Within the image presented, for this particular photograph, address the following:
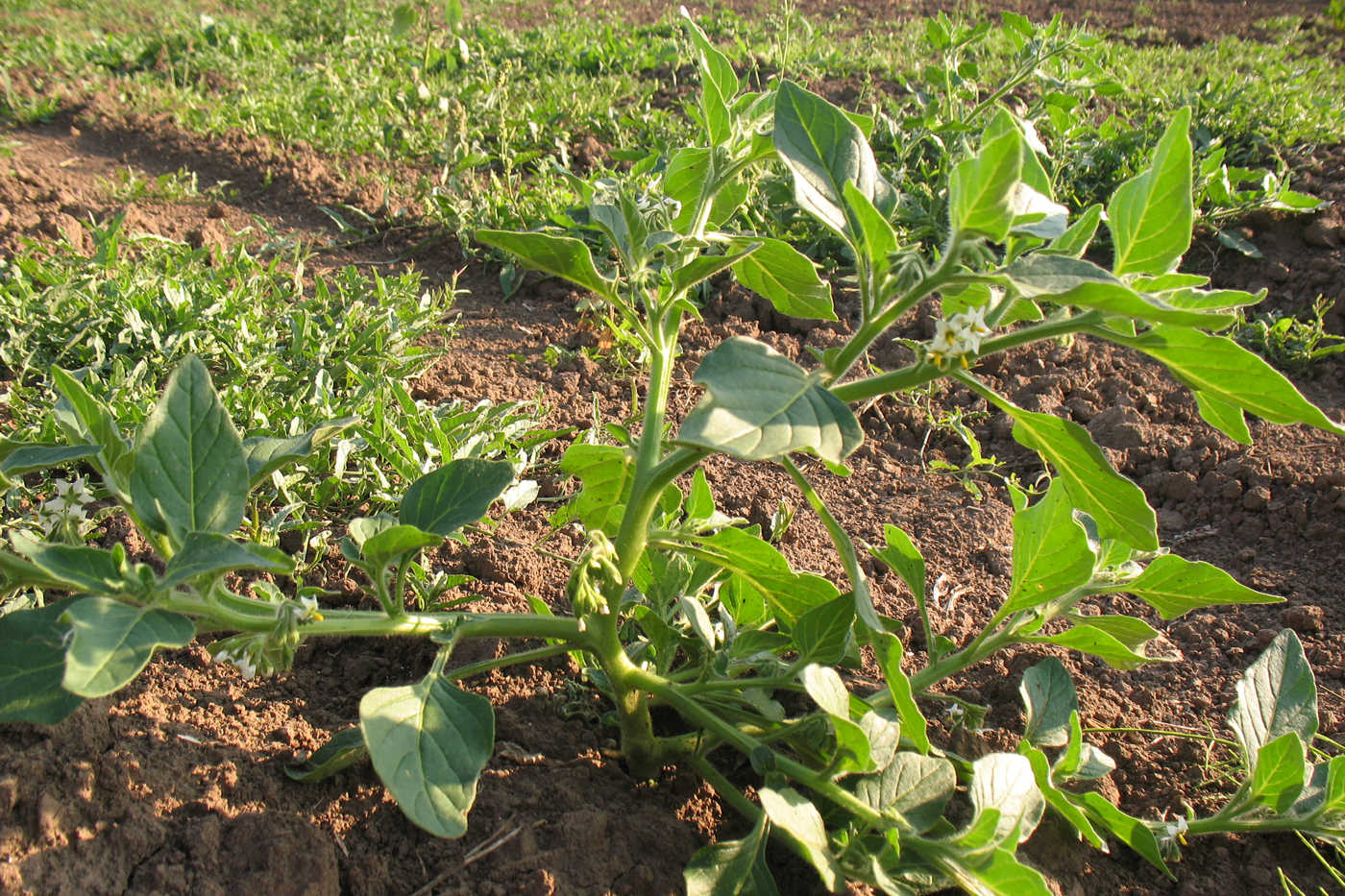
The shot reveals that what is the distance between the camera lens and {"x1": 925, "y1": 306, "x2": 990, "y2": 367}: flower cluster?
1131 millimetres

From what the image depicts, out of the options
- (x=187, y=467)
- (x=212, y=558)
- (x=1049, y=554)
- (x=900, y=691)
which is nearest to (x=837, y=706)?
(x=900, y=691)

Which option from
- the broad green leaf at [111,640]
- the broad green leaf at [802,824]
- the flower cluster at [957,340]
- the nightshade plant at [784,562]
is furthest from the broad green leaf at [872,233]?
the broad green leaf at [111,640]

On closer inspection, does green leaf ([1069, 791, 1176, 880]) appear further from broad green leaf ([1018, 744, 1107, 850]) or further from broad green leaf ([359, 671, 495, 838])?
broad green leaf ([359, 671, 495, 838])

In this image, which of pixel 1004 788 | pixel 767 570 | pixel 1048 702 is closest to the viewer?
pixel 1004 788

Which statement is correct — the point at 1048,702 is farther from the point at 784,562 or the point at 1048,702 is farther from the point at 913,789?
the point at 784,562

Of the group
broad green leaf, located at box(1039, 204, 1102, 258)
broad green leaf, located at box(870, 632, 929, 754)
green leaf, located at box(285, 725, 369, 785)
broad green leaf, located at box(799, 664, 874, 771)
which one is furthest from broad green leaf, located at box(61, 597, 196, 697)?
broad green leaf, located at box(1039, 204, 1102, 258)

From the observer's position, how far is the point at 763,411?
104 cm

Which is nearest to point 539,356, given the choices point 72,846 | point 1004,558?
point 1004,558

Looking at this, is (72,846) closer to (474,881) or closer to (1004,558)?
(474,881)

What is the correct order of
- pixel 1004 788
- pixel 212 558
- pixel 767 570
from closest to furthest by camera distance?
pixel 212 558, pixel 1004 788, pixel 767 570

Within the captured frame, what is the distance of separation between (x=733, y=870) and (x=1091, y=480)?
0.74 metres

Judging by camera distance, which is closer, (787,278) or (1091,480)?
(1091,480)

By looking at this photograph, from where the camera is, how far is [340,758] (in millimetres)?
1475

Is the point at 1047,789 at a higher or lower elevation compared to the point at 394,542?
lower
